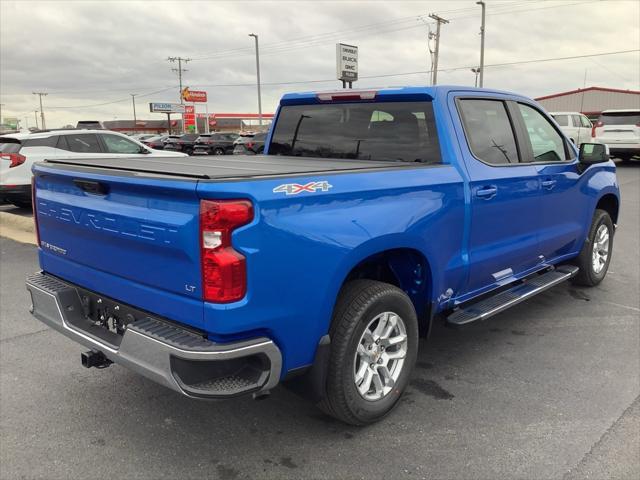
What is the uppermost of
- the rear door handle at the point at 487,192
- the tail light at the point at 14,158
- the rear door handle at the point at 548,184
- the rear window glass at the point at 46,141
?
the rear window glass at the point at 46,141

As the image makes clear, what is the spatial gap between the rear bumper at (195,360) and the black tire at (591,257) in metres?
4.09

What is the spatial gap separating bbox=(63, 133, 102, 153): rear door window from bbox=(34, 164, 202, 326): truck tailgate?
8.39 meters

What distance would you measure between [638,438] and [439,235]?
1.56 meters

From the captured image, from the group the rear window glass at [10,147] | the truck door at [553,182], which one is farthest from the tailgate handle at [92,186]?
the rear window glass at [10,147]

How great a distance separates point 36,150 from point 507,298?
977 cm

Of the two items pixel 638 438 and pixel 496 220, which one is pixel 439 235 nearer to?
pixel 496 220

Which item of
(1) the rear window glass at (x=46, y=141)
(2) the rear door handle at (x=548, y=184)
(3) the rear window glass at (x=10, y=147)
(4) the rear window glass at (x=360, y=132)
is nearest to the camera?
(4) the rear window glass at (x=360, y=132)

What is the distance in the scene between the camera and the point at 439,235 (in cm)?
338

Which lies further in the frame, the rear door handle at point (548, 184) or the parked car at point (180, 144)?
the parked car at point (180, 144)

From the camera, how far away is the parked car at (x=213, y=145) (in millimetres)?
36625

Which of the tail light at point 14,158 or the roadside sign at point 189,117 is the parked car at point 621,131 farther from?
the roadside sign at point 189,117

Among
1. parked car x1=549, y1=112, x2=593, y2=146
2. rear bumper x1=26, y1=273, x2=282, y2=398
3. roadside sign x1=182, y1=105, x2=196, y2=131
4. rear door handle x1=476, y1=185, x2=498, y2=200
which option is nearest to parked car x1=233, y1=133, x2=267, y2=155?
parked car x1=549, y1=112, x2=593, y2=146

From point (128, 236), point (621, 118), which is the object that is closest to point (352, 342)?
point (128, 236)

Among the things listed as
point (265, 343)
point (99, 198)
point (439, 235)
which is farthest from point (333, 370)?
point (99, 198)
